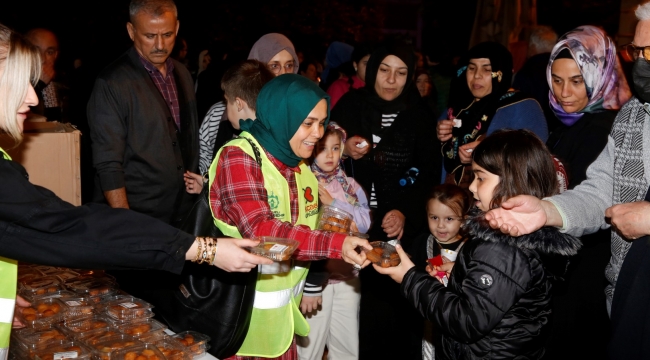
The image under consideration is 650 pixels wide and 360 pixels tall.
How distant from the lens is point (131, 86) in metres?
3.88

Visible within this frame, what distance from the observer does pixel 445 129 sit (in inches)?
170

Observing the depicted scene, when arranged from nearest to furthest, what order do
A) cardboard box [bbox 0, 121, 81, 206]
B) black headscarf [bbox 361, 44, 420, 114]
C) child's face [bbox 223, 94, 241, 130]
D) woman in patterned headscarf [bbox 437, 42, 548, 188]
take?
child's face [bbox 223, 94, 241, 130] → cardboard box [bbox 0, 121, 81, 206] → woman in patterned headscarf [bbox 437, 42, 548, 188] → black headscarf [bbox 361, 44, 420, 114]

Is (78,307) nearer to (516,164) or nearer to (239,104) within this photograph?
(239,104)

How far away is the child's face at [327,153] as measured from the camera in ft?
12.2

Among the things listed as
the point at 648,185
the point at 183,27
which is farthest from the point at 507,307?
the point at 183,27

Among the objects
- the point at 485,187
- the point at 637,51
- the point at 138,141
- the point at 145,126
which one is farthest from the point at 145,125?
the point at 637,51

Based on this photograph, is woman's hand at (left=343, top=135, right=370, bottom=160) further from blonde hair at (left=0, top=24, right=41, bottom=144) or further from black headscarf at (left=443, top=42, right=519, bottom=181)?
blonde hair at (left=0, top=24, right=41, bottom=144)

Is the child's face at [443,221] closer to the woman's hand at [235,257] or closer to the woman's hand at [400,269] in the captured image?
the woman's hand at [400,269]

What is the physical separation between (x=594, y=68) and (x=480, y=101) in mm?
899

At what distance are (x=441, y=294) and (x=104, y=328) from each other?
142cm

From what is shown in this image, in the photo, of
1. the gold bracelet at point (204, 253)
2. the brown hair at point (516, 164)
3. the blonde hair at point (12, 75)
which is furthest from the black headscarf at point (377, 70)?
the blonde hair at point (12, 75)

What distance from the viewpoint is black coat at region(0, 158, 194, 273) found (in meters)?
1.86

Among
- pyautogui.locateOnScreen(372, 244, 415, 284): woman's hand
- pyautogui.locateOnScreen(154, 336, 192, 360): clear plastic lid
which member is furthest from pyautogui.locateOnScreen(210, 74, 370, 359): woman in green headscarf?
pyautogui.locateOnScreen(154, 336, 192, 360): clear plastic lid

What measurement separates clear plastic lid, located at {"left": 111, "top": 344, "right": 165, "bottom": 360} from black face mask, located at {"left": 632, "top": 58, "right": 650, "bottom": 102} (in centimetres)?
209
